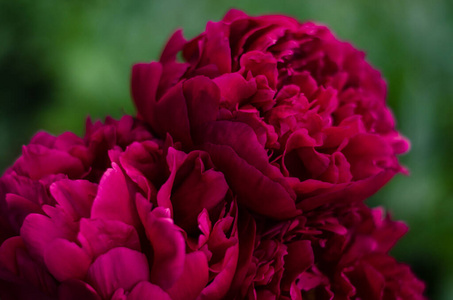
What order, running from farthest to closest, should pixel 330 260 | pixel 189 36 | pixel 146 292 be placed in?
pixel 189 36 → pixel 330 260 → pixel 146 292

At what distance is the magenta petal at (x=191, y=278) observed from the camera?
1.12ft

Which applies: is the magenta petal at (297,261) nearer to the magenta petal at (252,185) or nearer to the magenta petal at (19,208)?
the magenta petal at (252,185)

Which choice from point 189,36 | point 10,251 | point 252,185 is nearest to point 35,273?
point 10,251

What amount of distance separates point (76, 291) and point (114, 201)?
0.18 ft

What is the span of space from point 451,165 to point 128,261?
81 cm

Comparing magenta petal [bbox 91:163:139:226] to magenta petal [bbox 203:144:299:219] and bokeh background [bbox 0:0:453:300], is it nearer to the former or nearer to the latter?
magenta petal [bbox 203:144:299:219]

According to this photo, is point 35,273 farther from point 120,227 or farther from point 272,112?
point 272,112

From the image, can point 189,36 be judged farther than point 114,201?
Yes

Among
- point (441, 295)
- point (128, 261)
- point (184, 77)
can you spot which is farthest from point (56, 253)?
point (441, 295)

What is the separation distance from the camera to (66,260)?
338mm

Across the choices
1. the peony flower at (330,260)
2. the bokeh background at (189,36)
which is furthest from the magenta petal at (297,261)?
the bokeh background at (189,36)

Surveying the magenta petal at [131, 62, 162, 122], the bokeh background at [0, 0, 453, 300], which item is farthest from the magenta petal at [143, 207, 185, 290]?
the bokeh background at [0, 0, 453, 300]

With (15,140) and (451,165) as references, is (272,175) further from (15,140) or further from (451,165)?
(15,140)

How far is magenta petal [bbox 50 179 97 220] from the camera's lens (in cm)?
36
